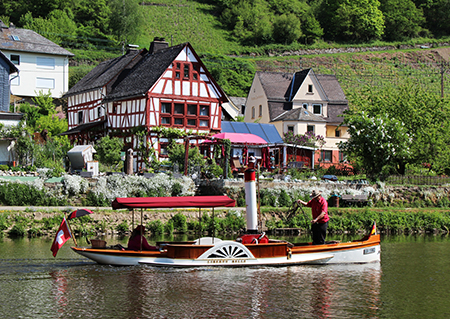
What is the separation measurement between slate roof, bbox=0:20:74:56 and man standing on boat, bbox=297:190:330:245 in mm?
51502

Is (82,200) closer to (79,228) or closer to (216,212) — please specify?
(79,228)

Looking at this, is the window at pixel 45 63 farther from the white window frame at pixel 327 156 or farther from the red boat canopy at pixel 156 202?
the red boat canopy at pixel 156 202

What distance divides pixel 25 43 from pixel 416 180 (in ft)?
151

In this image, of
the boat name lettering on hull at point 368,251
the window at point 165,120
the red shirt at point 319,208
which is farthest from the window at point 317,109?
the red shirt at point 319,208

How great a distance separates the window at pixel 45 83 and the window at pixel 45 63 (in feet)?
4.92

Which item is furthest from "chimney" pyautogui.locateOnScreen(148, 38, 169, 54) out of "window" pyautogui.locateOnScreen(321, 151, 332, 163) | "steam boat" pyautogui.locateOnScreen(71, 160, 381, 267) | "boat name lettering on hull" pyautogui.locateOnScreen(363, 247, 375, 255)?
"boat name lettering on hull" pyautogui.locateOnScreen(363, 247, 375, 255)

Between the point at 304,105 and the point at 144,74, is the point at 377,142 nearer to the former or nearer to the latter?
the point at 144,74

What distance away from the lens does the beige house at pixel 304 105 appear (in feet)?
188

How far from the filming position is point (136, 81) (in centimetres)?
4816

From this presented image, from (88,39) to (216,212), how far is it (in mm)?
64698

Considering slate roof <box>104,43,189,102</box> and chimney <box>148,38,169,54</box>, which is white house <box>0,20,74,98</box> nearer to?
slate roof <box>104,43,189,102</box>

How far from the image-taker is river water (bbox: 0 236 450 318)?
13734 mm

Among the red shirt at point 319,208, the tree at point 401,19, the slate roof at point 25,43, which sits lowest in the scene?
the red shirt at point 319,208

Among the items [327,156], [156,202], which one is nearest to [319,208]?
[156,202]
